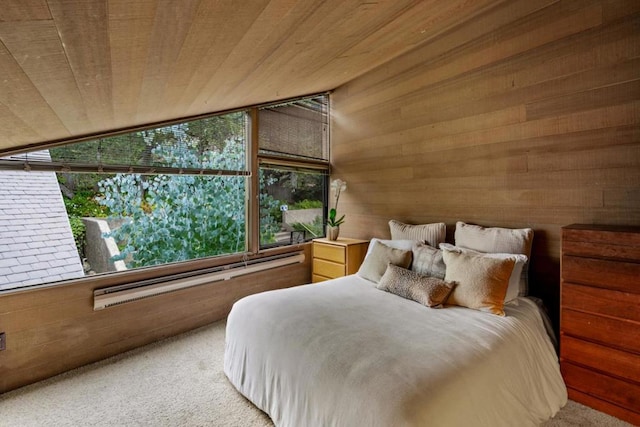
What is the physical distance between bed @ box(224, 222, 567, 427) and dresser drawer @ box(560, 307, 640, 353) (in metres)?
0.16

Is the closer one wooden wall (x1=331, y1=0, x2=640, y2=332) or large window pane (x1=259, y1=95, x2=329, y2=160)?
wooden wall (x1=331, y1=0, x2=640, y2=332)

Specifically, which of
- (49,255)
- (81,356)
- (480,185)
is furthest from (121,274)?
(480,185)

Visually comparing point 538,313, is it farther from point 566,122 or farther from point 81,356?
point 81,356

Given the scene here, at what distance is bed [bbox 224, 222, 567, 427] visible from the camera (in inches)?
47.1

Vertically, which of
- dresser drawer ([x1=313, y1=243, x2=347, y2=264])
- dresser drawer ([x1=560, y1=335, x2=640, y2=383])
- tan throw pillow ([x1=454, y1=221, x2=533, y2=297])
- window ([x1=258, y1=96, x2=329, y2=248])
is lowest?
dresser drawer ([x1=560, y1=335, x2=640, y2=383])

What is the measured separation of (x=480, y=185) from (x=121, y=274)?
10.5 feet

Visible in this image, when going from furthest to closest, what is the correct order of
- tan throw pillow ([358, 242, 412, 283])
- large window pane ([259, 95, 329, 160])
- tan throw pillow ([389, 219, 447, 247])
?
large window pane ([259, 95, 329, 160]) < tan throw pillow ([389, 219, 447, 247]) < tan throw pillow ([358, 242, 412, 283])

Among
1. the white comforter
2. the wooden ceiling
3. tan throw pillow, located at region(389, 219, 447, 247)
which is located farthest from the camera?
tan throw pillow, located at region(389, 219, 447, 247)

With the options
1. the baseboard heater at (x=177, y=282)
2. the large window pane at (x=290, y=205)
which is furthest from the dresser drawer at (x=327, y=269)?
the large window pane at (x=290, y=205)

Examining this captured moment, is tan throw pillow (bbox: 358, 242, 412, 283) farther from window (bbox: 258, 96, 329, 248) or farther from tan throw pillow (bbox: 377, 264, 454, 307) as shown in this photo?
window (bbox: 258, 96, 329, 248)

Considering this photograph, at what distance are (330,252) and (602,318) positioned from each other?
237 cm

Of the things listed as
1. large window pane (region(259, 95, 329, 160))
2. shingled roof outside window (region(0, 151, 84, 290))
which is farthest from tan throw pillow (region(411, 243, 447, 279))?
shingled roof outside window (region(0, 151, 84, 290))

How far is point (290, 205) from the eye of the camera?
3799 mm

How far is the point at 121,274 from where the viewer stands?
249cm
